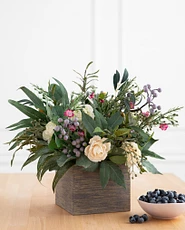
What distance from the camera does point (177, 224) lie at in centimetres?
160

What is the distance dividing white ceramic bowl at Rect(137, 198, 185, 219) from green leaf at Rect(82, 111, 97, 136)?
28 centimetres

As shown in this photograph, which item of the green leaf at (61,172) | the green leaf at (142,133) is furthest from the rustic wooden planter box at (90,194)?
the green leaf at (142,133)

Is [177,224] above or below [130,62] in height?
below

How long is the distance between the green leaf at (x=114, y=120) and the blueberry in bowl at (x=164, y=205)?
0.82 feet

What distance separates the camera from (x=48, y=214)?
1.75 m

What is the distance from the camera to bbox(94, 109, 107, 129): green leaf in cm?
167

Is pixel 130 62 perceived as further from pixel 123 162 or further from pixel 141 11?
pixel 123 162

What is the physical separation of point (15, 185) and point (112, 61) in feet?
7.04

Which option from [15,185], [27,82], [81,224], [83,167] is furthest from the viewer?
[27,82]

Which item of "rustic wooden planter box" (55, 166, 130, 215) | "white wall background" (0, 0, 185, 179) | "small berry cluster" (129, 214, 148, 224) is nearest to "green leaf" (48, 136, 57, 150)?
"rustic wooden planter box" (55, 166, 130, 215)

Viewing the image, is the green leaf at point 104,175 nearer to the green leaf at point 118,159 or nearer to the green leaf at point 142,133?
the green leaf at point 118,159

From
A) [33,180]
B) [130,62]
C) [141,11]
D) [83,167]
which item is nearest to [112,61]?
[130,62]

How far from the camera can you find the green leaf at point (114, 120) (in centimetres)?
167

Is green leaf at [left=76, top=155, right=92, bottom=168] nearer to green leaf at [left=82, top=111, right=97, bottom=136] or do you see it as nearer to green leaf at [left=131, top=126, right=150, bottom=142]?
green leaf at [left=82, top=111, right=97, bottom=136]
